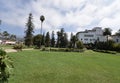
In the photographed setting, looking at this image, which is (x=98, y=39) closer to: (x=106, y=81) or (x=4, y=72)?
(x=106, y=81)

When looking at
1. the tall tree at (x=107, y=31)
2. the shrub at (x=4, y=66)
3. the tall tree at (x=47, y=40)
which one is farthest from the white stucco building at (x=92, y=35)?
the shrub at (x=4, y=66)

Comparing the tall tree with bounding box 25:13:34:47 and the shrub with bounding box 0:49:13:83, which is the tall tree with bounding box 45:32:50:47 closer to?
the tall tree with bounding box 25:13:34:47

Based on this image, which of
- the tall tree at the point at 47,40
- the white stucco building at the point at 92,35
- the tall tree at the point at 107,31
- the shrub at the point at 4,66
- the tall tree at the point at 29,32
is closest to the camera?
the shrub at the point at 4,66

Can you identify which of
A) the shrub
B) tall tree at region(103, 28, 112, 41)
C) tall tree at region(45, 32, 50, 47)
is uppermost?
tall tree at region(103, 28, 112, 41)

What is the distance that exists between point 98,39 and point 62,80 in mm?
94876

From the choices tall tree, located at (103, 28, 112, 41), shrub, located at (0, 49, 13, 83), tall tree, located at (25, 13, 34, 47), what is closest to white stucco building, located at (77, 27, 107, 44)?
tall tree, located at (103, 28, 112, 41)

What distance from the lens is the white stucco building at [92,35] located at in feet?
365

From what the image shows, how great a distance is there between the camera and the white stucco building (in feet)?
365

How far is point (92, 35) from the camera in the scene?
11331 centimetres

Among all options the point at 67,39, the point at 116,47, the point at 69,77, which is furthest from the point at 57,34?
the point at 69,77

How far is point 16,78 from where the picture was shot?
14516 millimetres

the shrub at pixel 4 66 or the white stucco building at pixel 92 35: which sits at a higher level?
the white stucco building at pixel 92 35

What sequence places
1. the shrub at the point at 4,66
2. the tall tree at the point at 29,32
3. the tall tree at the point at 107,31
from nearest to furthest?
1. the shrub at the point at 4,66
2. the tall tree at the point at 29,32
3. the tall tree at the point at 107,31

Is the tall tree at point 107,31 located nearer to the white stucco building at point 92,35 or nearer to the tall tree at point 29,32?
the white stucco building at point 92,35
